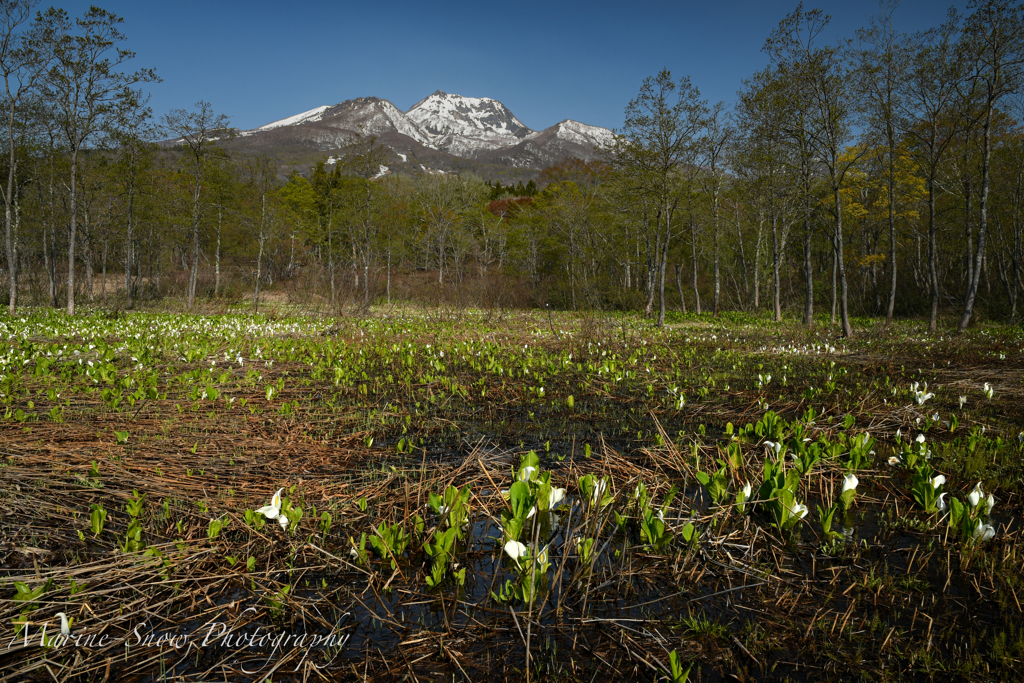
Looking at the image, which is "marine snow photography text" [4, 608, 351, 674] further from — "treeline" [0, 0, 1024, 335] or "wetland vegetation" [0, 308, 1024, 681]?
"treeline" [0, 0, 1024, 335]

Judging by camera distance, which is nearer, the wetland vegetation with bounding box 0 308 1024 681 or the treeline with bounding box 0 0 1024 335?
the wetland vegetation with bounding box 0 308 1024 681

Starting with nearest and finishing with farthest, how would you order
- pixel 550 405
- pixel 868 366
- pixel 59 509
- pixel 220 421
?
1. pixel 59 509
2. pixel 220 421
3. pixel 550 405
4. pixel 868 366

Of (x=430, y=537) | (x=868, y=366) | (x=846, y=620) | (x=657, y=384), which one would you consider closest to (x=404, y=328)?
(x=657, y=384)

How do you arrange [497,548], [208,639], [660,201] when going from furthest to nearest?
[660,201] < [497,548] < [208,639]

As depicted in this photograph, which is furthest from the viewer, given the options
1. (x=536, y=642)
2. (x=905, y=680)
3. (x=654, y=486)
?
(x=654, y=486)

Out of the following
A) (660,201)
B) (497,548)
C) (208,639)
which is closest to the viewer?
(208,639)

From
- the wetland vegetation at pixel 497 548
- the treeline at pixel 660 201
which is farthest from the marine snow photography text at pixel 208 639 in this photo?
the treeline at pixel 660 201

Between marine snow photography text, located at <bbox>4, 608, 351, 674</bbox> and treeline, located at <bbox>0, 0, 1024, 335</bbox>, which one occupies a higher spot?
treeline, located at <bbox>0, 0, 1024, 335</bbox>

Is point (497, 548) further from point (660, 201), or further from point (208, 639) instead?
point (660, 201)

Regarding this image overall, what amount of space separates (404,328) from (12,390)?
9.80 m

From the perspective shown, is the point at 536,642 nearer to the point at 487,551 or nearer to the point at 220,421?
the point at 487,551

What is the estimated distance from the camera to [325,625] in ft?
6.33

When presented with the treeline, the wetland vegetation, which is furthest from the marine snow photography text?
the treeline

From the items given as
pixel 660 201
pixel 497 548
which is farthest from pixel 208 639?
pixel 660 201
